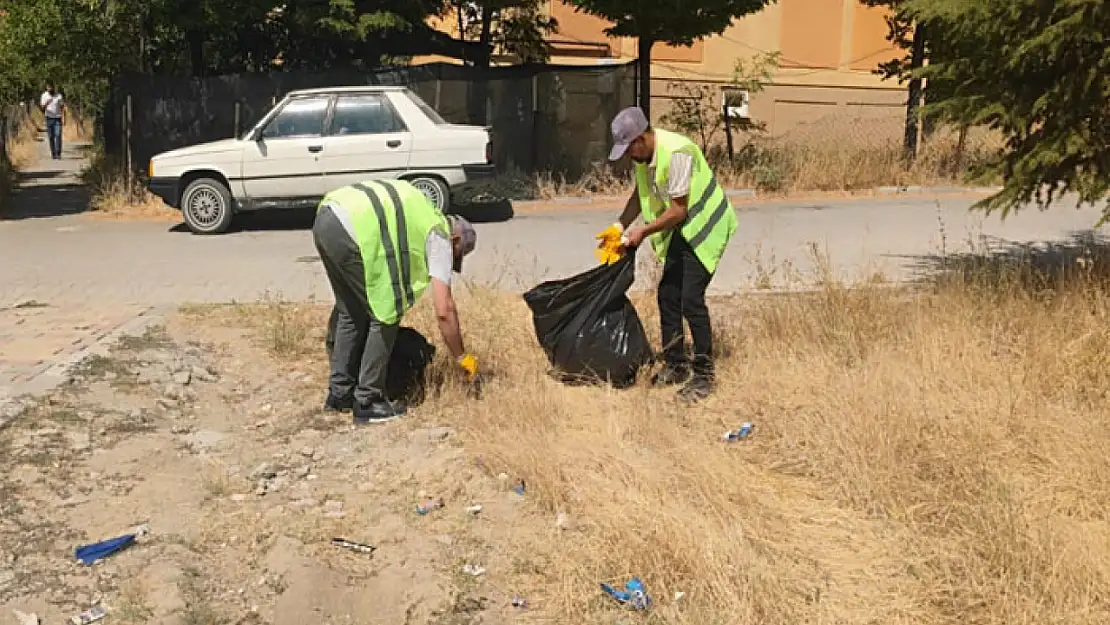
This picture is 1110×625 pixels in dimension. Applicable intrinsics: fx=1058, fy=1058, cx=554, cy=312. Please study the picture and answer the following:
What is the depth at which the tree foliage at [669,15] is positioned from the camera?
1438 centimetres

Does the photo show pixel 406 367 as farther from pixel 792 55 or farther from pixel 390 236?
pixel 792 55

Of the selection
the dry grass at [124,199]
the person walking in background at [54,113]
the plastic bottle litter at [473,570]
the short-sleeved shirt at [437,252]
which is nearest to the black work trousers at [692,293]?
the short-sleeved shirt at [437,252]

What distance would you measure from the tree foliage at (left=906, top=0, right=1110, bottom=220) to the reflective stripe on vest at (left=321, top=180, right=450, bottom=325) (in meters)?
3.68

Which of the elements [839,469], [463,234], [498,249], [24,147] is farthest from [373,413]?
[24,147]

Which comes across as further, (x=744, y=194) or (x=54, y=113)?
(x=54, y=113)

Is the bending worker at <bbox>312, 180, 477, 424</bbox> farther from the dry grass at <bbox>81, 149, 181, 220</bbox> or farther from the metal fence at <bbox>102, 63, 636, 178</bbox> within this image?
the metal fence at <bbox>102, 63, 636, 178</bbox>

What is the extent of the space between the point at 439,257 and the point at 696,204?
1428mm

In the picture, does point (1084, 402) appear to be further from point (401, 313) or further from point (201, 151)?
point (201, 151)

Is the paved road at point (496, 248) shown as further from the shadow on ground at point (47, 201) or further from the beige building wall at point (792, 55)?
the beige building wall at point (792, 55)

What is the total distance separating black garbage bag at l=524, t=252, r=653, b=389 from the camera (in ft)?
19.2

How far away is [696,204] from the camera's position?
565 cm

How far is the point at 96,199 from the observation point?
15.3 m

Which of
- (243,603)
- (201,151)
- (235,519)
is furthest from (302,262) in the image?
(243,603)

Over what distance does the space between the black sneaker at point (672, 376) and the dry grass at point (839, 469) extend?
0.14m
